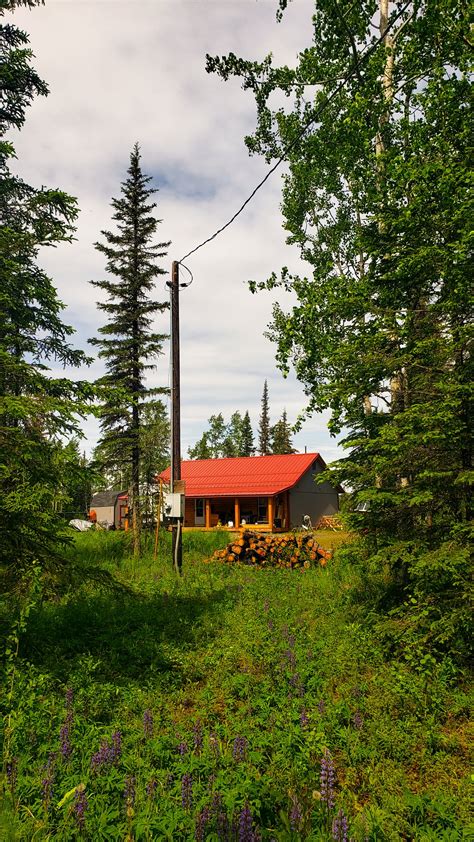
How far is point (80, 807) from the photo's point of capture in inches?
119

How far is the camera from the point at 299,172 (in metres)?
17.1

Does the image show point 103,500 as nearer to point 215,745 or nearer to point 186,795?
point 215,745

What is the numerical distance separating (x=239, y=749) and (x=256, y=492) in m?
25.1

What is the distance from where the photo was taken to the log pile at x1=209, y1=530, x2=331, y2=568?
1569cm

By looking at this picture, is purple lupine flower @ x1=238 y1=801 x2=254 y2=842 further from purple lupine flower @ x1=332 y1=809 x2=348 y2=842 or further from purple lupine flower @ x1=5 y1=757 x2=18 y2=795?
purple lupine flower @ x1=5 y1=757 x2=18 y2=795

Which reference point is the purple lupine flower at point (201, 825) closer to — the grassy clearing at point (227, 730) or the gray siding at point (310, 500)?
the grassy clearing at point (227, 730)

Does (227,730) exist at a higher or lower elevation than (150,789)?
lower

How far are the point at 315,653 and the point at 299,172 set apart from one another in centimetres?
1607

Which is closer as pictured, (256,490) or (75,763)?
(75,763)

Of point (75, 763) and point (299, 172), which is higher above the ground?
point (299, 172)

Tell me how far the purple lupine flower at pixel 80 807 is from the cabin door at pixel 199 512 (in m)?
31.9

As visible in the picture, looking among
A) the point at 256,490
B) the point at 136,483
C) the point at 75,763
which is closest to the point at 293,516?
the point at 256,490

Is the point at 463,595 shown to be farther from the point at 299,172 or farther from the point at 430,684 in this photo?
the point at 299,172

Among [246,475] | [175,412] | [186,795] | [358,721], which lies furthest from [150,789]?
[246,475]
